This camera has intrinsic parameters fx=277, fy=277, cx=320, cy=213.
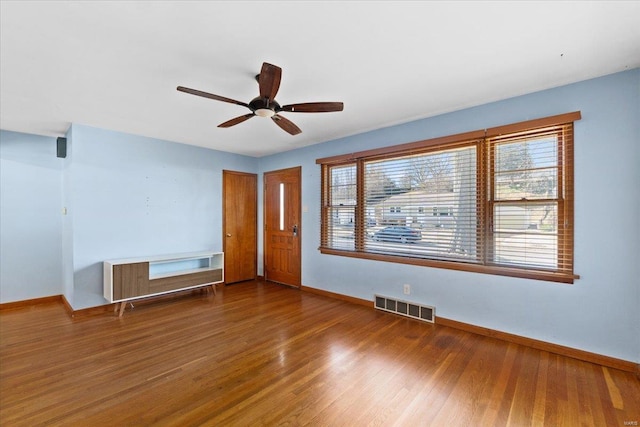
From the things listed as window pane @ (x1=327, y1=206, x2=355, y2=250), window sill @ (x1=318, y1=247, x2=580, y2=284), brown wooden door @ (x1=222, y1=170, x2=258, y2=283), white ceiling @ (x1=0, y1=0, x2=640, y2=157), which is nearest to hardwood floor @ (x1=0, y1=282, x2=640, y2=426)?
window sill @ (x1=318, y1=247, x2=580, y2=284)

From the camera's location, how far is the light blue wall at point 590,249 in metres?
2.29

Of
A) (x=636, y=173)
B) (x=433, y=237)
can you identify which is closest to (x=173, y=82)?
(x=433, y=237)

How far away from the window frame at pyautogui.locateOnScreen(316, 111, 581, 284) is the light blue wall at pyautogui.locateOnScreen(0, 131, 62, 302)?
4.46 m

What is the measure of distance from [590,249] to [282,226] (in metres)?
4.16

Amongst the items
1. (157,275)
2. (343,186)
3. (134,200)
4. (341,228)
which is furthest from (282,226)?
(134,200)

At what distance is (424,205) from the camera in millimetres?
3430

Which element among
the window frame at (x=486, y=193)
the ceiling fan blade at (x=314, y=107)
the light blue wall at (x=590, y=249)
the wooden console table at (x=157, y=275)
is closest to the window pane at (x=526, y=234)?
the window frame at (x=486, y=193)

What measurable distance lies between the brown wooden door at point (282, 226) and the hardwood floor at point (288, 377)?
168cm

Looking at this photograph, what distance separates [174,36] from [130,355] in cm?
271

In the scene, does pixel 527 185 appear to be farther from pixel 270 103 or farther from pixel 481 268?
pixel 270 103

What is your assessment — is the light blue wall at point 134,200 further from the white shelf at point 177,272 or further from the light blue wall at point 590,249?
the light blue wall at point 590,249

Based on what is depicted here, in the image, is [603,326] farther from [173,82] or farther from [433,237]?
[173,82]

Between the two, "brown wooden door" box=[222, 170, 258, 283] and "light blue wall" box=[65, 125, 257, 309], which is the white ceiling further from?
"brown wooden door" box=[222, 170, 258, 283]

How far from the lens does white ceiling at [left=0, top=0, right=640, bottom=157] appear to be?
65.5 inches
